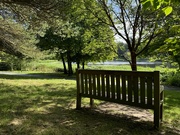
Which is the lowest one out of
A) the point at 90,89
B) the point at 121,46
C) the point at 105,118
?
the point at 105,118

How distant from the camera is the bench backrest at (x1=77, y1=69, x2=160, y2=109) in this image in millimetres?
3945

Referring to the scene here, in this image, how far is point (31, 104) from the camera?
5.50 metres

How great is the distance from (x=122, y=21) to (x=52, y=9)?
12.4 ft

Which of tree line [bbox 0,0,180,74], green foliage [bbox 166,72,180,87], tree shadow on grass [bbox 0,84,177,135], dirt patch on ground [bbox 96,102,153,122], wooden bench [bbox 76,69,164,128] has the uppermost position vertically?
tree line [bbox 0,0,180,74]

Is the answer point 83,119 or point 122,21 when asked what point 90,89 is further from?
point 122,21

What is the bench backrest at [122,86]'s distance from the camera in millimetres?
3945

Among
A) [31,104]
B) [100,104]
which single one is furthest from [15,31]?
[100,104]

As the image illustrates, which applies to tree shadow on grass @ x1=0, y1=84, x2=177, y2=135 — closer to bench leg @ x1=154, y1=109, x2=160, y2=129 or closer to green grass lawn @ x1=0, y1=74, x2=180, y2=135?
green grass lawn @ x1=0, y1=74, x2=180, y2=135

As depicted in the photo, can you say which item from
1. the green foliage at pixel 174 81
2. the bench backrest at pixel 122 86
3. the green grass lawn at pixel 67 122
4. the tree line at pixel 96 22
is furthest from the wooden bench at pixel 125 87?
the green foliage at pixel 174 81

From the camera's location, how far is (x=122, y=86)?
435 centimetres

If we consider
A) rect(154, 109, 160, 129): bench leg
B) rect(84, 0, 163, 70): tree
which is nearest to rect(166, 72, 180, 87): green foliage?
rect(84, 0, 163, 70): tree

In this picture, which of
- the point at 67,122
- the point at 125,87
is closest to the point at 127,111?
the point at 125,87

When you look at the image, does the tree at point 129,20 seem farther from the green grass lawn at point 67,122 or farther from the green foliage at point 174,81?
the green foliage at point 174,81

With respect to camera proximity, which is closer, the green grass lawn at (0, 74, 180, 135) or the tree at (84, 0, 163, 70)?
the green grass lawn at (0, 74, 180, 135)
